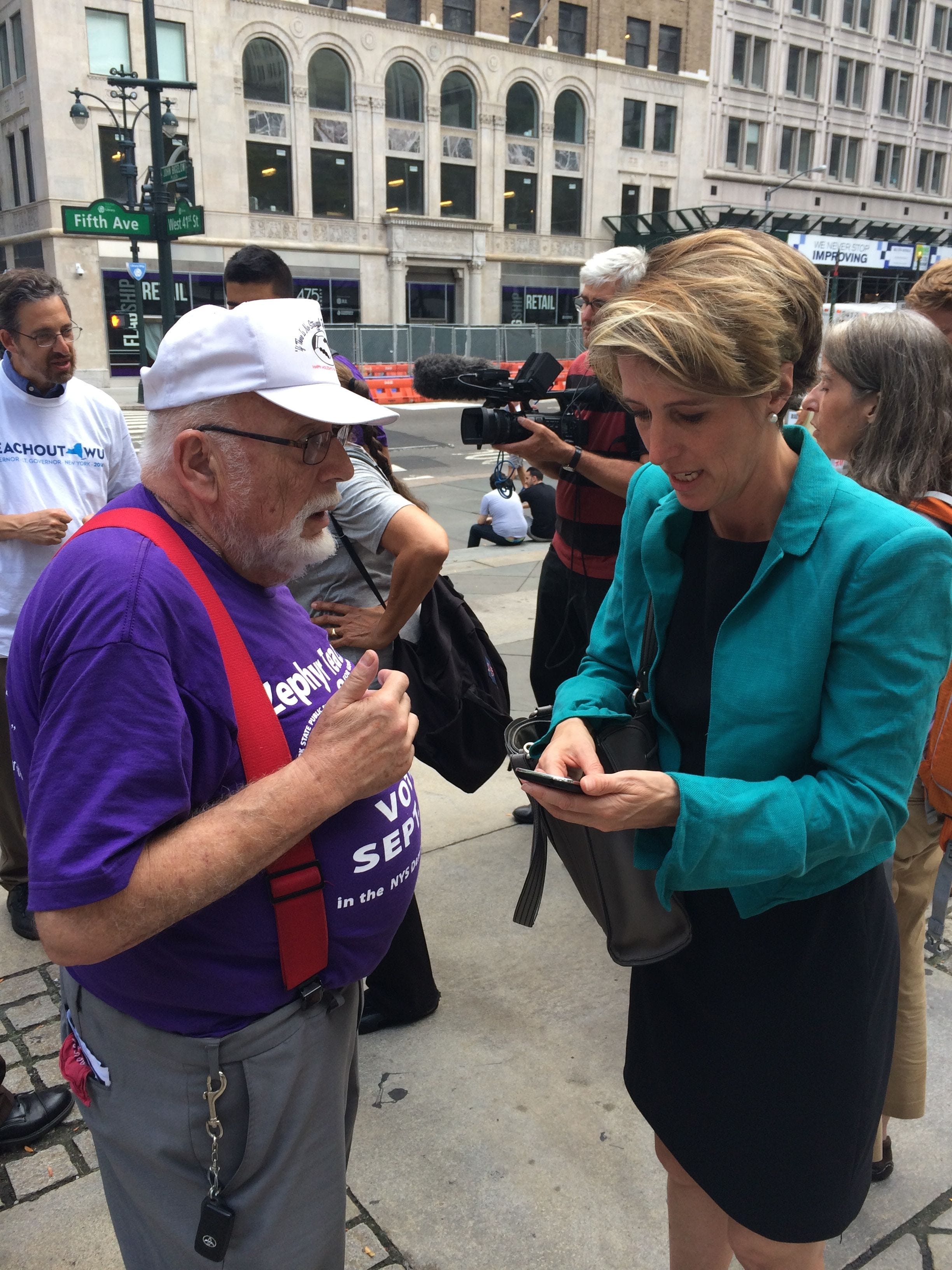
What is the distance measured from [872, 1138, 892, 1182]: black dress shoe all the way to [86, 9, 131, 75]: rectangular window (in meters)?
36.7

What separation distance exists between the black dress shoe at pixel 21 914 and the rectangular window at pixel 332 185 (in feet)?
121

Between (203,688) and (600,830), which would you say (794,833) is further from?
(203,688)

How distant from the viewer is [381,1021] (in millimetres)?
2932

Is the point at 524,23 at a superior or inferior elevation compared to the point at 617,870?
superior

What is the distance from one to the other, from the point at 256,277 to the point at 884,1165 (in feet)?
10.9

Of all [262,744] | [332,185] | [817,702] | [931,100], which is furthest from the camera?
[931,100]

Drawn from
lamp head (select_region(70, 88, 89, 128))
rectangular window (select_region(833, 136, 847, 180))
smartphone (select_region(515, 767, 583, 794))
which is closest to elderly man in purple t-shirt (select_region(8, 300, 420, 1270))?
smartphone (select_region(515, 767, 583, 794))

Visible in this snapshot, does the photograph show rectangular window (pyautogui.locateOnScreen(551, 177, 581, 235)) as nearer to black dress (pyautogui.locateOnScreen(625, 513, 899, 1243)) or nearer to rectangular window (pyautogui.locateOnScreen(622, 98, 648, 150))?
rectangular window (pyautogui.locateOnScreen(622, 98, 648, 150))

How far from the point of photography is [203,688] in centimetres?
131

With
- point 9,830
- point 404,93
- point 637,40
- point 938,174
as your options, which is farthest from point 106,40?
point 938,174

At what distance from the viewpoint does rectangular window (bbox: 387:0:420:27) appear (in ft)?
119

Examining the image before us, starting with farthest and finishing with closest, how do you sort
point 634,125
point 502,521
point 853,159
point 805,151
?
point 853,159 < point 805,151 < point 634,125 < point 502,521

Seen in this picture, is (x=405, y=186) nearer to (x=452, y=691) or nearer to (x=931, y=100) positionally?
(x=931, y=100)

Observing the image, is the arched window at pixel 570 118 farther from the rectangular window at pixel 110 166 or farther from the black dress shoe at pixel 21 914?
the black dress shoe at pixel 21 914
